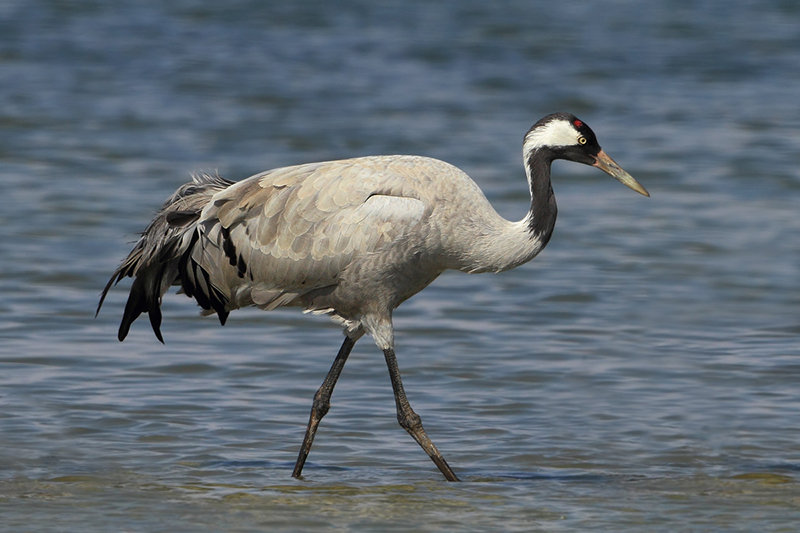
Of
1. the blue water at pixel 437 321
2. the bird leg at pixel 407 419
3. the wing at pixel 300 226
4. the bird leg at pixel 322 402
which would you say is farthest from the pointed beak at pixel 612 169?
the bird leg at pixel 322 402

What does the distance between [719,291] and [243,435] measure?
409cm

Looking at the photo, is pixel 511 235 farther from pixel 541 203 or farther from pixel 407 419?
pixel 407 419

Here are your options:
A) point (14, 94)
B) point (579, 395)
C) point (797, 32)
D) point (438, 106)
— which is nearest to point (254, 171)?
point (438, 106)

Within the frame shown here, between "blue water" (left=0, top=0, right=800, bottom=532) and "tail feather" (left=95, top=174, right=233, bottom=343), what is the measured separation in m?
0.68

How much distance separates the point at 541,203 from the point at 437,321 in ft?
9.00

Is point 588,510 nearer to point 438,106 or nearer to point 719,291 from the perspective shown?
point 719,291

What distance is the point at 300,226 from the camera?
679 cm

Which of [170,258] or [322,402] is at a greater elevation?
[170,258]

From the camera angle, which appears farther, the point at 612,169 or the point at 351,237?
the point at 612,169

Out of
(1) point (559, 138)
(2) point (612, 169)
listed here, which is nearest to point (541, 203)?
(1) point (559, 138)

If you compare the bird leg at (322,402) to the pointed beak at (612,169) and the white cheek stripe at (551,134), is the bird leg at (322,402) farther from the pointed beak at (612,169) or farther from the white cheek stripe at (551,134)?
the pointed beak at (612,169)

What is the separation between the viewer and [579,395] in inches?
310

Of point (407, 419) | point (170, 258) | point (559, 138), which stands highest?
point (559, 138)

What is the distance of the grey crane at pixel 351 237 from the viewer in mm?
6609
